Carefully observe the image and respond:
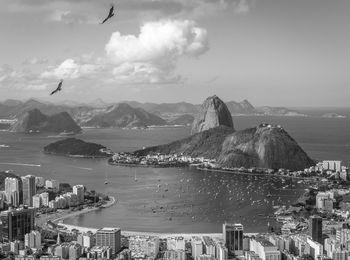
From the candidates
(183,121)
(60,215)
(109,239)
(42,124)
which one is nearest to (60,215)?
(60,215)

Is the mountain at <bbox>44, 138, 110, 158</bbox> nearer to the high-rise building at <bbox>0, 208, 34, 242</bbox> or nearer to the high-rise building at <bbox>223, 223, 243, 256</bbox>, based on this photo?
the high-rise building at <bbox>0, 208, 34, 242</bbox>

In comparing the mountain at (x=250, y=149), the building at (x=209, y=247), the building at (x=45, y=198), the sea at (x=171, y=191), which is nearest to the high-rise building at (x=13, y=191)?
the building at (x=45, y=198)

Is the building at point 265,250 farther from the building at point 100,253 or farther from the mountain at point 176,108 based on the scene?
the mountain at point 176,108

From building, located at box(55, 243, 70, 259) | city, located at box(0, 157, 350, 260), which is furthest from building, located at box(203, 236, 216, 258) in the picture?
building, located at box(55, 243, 70, 259)

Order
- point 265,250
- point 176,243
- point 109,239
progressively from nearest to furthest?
point 265,250, point 176,243, point 109,239

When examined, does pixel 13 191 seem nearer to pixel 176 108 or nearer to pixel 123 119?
pixel 123 119
